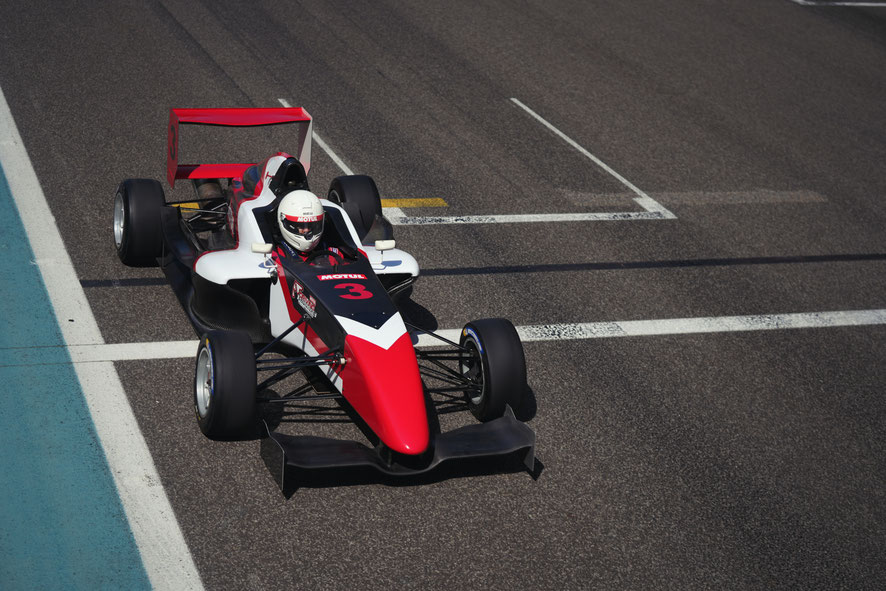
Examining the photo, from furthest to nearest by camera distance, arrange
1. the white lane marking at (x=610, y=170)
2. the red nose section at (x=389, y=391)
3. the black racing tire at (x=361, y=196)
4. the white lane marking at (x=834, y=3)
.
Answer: the white lane marking at (x=834, y=3), the white lane marking at (x=610, y=170), the black racing tire at (x=361, y=196), the red nose section at (x=389, y=391)

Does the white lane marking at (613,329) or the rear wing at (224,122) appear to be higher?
the rear wing at (224,122)

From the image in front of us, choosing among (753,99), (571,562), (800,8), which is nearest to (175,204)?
(571,562)

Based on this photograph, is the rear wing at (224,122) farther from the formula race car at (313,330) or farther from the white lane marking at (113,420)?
the white lane marking at (113,420)

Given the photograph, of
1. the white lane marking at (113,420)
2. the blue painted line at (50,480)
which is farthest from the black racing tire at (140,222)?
the blue painted line at (50,480)

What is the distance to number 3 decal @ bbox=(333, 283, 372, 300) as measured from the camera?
716 centimetres

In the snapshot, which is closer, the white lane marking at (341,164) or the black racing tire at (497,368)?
the black racing tire at (497,368)

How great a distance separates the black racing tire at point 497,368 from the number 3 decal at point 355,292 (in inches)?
32.2

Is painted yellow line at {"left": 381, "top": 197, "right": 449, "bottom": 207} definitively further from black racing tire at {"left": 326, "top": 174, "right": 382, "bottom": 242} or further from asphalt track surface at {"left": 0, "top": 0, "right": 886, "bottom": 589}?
black racing tire at {"left": 326, "top": 174, "right": 382, "bottom": 242}

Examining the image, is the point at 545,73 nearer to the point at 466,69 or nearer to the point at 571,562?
the point at 466,69

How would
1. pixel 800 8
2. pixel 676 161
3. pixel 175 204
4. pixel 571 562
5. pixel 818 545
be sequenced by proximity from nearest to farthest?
pixel 571 562 → pixel 818 545 → pixel 175 204 → pixel 676 161 → pixel 800 8

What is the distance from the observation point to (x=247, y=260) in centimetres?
764

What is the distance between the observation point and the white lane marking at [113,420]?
5.77 metres

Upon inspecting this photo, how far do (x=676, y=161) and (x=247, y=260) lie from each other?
7.52m

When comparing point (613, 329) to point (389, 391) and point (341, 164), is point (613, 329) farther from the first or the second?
point (341, 164)
